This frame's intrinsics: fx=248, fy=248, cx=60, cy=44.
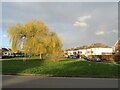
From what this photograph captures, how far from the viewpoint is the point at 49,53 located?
57.3m

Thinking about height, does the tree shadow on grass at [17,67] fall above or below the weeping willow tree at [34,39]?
below

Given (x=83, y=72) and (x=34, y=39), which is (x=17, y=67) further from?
(x=34, y=39)

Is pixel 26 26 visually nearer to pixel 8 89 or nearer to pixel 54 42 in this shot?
pixel 54 42

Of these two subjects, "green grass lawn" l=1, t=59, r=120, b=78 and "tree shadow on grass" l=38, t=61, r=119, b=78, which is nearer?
"tree shadow on grass" l=38, t=61, r=119, b=78

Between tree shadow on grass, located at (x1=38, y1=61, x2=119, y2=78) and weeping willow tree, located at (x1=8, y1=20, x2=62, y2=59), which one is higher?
weeping willow tree, located at (x1=8, y1=20, x2=62, y2=59)

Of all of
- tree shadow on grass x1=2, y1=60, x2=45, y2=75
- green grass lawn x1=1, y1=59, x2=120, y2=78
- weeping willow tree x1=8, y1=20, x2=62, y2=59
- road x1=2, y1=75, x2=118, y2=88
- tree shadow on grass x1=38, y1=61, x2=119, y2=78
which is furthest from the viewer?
weeping willow tree x1=8, y1=20, x2=62, y2=59

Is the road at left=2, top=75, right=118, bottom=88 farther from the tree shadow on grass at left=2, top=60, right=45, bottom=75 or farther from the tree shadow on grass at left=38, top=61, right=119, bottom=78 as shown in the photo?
the tree shadow on grass at left=2, top=60, right=45, bottom=75

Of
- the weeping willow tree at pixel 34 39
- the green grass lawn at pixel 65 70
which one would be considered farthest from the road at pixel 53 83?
the weeping willow tree at pixel 34 39

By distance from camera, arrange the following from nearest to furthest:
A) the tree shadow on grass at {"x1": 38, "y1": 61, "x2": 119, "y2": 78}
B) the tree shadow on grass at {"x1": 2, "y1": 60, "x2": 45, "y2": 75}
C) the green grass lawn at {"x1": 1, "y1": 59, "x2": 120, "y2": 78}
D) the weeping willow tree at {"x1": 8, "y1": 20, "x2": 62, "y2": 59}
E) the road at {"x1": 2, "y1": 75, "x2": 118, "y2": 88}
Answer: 1. the road at {"x1": 2, "y1": 75, "x2": 118, "y2": 88}
2. the tree shadow on grass at {"x1": 38, "y1": 61, "x2": 119, "y2": 78}
3. the green grass lawn at {"x1": 1, "y1": 59, "x2": 120, "y2": 78}
4. the tree shadow on grass at {"x1": 2, "y1": 60, "x2": 45, "y2": 75}
5. the weeping willow tree at {"x1": 8, "y1": 20, "x2": 62, "y2": 59}

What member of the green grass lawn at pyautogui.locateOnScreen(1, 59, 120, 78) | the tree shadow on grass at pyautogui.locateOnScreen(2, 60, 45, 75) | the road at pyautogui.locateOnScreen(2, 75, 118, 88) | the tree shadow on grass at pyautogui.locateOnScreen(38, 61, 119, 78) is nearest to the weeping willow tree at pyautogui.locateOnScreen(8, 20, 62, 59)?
the tree shadow on grass at pyautogui.locateOnScreen(2, 60, 45, 75)

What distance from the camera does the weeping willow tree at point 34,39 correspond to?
2199 inches

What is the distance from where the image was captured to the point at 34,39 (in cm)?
5597

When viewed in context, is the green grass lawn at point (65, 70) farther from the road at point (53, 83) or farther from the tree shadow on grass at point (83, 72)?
the road at point (53, 83)

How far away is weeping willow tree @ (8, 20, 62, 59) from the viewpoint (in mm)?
55844
